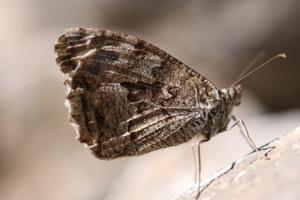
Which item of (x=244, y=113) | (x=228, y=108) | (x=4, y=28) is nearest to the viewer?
(x=228, y=108)

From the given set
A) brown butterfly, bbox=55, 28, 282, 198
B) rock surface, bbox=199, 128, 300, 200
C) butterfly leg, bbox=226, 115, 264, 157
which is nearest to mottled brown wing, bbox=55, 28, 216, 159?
brown butterfly, bbox=55, 28, 282, 198

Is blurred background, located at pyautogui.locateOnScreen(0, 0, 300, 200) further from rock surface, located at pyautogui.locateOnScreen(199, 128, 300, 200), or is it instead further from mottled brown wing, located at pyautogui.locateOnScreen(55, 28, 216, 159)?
rock surface, located at pyautogui.locateOnScreen(199, 128, 300, 200)

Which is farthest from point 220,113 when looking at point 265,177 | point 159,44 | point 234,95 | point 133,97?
point 159,44

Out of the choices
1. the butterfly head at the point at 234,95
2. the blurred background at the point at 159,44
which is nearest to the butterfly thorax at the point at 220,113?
the butterfly head at the point at 234,95

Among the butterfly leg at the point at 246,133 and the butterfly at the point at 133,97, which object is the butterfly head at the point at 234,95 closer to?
the butterfly at the point at 133,97

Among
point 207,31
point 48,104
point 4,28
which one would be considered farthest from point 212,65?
point 4,28

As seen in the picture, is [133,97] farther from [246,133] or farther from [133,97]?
A: [246,133]

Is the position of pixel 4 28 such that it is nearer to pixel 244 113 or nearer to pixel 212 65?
pixel 212 65
